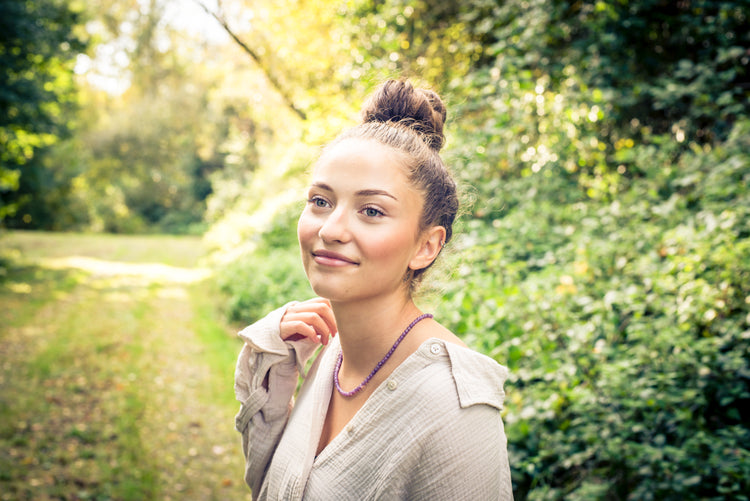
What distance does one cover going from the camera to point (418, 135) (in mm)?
1518

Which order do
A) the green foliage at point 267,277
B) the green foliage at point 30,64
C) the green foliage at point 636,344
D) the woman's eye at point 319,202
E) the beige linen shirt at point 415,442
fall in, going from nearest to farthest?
the beige linen shirt at point 415,442, the woman's eye at point 319,202, the green foliage at point 636,344, the green foliage at point 267,277, the green foliage at point 30,64

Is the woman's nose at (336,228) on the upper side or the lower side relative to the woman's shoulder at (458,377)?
upper

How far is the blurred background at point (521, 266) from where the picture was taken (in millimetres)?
2529

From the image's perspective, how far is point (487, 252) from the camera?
14.3 ft

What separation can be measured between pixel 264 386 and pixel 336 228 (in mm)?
772

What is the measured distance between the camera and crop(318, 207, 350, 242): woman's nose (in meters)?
1.33

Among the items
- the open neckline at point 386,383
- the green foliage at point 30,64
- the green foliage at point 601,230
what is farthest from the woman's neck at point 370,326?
the green foliage at point 30,64

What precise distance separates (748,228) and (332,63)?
22.4ft

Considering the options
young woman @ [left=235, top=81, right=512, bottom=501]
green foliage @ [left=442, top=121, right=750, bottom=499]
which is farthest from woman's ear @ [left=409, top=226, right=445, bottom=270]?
green foliage @ [left=442, top=121, right=750, bottom=499]

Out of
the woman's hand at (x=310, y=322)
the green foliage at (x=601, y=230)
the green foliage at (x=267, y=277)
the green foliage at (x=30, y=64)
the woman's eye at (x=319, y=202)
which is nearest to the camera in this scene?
the woman's eye at (x=319, y=202)

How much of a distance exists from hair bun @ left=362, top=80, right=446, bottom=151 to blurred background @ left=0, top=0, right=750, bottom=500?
340 mm

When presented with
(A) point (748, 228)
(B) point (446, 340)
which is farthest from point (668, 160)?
(B) point (446, 340)

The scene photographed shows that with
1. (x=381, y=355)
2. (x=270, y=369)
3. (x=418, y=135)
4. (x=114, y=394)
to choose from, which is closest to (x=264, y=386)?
(x=270, y=369)

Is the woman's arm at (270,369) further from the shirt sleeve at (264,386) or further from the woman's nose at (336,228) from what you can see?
the woman's nose at (336,228)
